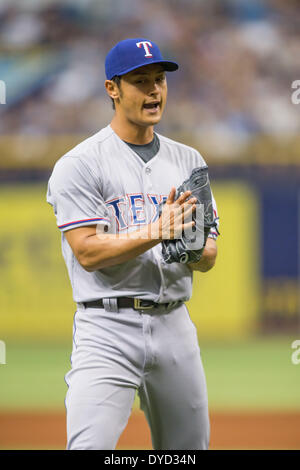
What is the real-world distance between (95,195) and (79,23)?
25.6ft

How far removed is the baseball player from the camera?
227 centimetres

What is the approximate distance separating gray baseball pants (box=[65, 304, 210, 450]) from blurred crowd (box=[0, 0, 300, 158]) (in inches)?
263

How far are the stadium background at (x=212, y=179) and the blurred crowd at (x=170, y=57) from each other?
0.02m

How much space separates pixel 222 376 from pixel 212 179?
8.20ft

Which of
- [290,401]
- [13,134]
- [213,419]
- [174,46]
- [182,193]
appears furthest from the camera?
[174,46]

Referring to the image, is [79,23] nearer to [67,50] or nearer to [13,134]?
[67,50]

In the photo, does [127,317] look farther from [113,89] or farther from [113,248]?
[113,89]

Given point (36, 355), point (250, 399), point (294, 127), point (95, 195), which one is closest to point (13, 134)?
point (36, 355)

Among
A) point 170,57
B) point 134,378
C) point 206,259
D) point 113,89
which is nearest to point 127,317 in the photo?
point 134,378

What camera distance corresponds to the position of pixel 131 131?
254 cm

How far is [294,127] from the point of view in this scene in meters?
8.78

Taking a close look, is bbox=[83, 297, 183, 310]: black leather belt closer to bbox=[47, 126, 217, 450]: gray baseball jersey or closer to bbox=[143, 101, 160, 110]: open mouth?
bbox=[47, 126, 217, 450]: gray baseball jersey

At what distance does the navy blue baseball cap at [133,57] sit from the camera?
2.38 m

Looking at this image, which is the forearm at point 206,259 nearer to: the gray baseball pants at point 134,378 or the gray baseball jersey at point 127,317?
the gray baseball jersey at point 127,317
